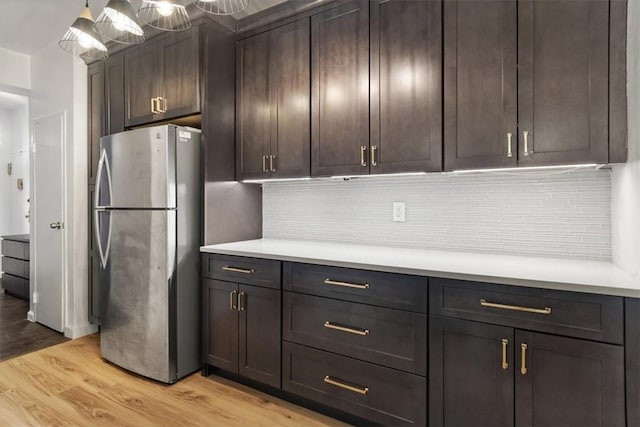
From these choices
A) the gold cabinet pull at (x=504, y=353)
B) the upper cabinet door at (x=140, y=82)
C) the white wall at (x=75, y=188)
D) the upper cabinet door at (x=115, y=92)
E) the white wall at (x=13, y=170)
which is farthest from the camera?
the white wall at (x=13, y=170)

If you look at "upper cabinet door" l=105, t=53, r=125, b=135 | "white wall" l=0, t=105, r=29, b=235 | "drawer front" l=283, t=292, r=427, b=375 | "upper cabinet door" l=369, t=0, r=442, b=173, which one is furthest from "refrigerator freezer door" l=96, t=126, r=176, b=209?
"white wall" l=0, t=105, r=29, b=235

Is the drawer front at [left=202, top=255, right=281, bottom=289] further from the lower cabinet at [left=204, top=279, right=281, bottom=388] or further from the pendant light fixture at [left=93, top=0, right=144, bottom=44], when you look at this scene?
the pendant light fixture at [left=93, top=0, right=144, bottom=44]

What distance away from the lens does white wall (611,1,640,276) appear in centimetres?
137

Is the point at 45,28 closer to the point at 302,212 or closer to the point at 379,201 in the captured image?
the point at 302,212

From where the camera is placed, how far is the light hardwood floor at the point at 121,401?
199 centimetres

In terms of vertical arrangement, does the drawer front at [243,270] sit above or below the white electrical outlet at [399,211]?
below

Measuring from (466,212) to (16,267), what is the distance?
5.53 m

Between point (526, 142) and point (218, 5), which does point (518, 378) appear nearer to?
point (526, 142)

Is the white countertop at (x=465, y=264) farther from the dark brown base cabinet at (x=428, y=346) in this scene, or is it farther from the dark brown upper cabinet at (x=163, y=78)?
the dark brown upper cabinet at (x=163, y=78)

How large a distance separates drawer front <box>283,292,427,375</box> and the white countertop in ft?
0.74

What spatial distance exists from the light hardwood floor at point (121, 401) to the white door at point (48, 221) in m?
0.87

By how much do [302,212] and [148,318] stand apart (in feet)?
4.37

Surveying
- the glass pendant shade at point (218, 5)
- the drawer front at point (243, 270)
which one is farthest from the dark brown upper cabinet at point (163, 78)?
the drawer front at point (243, 270)

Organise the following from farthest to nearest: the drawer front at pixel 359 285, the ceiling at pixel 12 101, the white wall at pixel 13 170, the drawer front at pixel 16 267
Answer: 1. the white wall at pixel 13 170
2. the ceiling at pixel 12 101
3. the drawer front at pixel 16 267
4. the drawer front at pixel 359 285
